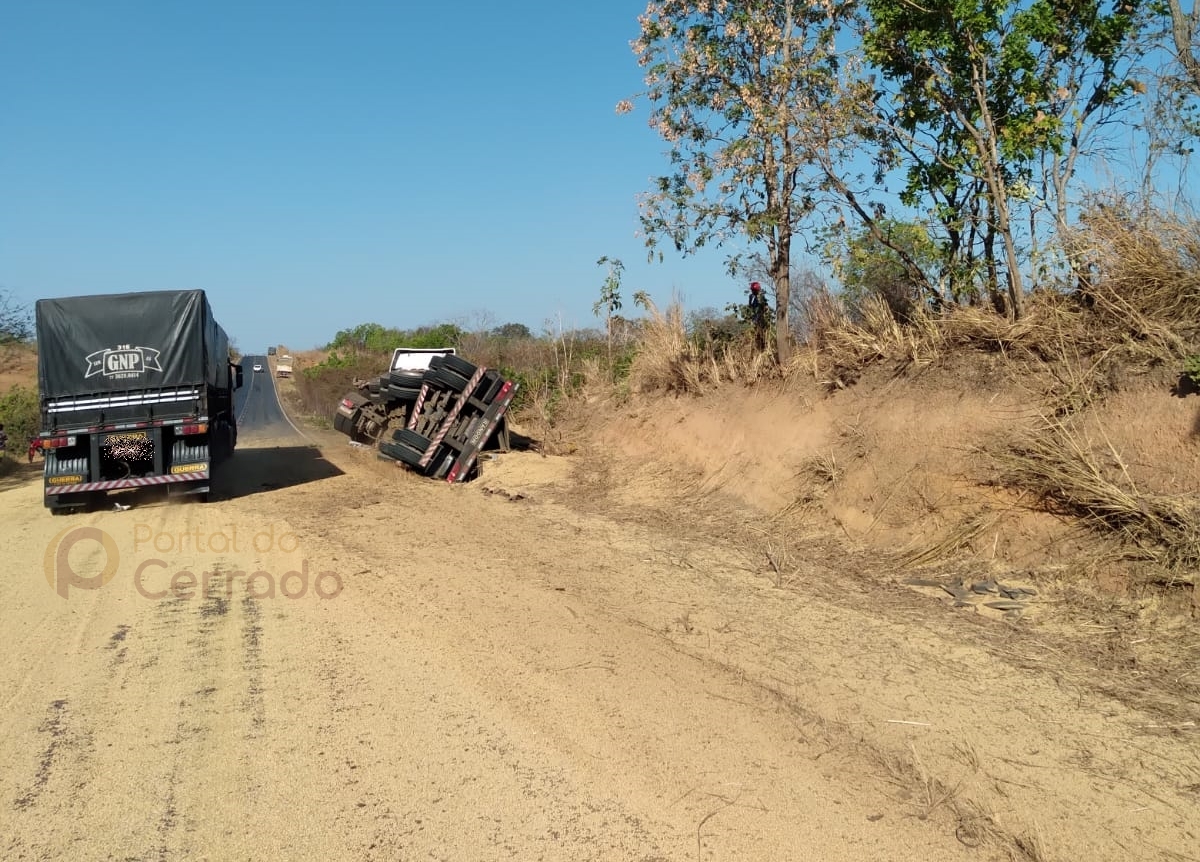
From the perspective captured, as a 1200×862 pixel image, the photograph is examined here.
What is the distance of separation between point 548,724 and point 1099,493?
5209 mm

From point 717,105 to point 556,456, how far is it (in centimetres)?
698

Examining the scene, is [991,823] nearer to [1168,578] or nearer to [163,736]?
[1168,578]

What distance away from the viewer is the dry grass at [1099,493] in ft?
22.9

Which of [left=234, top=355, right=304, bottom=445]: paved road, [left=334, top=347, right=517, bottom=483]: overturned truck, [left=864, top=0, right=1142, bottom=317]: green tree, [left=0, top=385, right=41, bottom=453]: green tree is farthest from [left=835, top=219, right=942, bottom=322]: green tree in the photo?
[left=0, top=385, right=41, bottom=453]: green tree

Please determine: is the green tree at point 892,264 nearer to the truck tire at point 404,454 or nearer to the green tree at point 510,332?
the truck tire at point 404,454

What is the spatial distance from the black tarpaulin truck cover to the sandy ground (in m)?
5.41

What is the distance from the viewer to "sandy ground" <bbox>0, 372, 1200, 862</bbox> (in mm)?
4199

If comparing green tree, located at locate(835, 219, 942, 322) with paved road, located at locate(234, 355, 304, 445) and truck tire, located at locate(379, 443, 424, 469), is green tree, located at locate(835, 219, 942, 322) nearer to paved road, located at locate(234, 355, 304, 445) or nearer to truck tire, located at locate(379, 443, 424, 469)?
truck tire, located at locate(379, 443, 424, 469)

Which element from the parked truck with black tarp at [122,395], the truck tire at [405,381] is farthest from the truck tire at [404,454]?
the parked truck with black tarp at [122,395]

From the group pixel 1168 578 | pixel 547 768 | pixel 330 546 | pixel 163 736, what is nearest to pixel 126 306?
pixel 330 546

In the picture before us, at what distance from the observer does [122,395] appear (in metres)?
14.3
